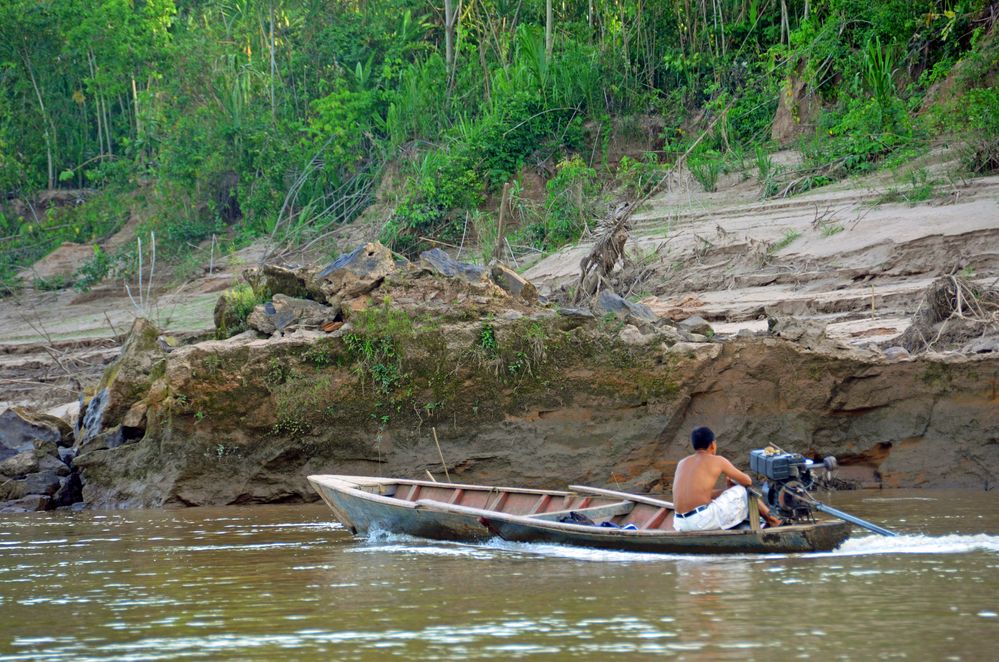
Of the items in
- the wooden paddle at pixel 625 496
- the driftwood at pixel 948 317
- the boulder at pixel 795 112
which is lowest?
the wooden paddle at pixel 625 496

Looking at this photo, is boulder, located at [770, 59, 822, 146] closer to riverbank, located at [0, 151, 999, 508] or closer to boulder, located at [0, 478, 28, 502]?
riverbank, located at [0, 151, 999, 508]

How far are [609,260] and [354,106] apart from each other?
1109 centimetres

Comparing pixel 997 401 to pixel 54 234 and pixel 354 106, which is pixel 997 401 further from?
pixel 54 234

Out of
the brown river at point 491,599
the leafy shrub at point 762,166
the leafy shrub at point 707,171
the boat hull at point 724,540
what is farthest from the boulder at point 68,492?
the leafy shrub at point 762,166

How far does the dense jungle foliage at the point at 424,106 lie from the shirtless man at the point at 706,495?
9901mm

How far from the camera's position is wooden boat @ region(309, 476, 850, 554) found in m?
8.62

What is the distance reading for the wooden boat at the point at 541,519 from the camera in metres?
8.62

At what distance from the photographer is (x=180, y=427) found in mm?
13492

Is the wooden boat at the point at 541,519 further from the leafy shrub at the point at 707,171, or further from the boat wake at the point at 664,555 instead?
the leafy shrub at the point at 707,171

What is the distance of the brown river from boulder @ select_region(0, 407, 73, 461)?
164 inches

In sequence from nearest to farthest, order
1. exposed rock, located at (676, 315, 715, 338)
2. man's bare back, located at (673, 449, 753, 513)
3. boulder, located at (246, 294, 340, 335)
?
1. man's bare back, located at (673, 449, 753, 513)
2. exposed rock, located at (676, 315, 715, 338)
3. boulder, located at (246, 294, 340, 335)

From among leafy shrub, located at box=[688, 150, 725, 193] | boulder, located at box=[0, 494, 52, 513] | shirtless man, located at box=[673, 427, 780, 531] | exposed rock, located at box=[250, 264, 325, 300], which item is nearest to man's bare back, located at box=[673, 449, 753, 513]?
shirtless man, located at box=[673, 427, 780, 531]

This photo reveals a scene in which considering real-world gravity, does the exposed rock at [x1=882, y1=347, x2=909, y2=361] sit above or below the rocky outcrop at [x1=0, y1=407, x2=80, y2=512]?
above

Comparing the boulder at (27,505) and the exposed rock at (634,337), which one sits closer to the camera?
the exposed rock at (634,337)
